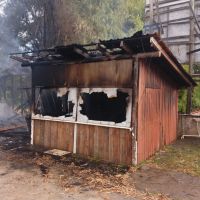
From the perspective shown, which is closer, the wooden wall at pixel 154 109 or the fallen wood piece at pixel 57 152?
the wooden wall at pixel 154 109

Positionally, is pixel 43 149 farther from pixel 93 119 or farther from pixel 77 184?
pixel 77 184

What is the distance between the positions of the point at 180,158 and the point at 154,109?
1742mm

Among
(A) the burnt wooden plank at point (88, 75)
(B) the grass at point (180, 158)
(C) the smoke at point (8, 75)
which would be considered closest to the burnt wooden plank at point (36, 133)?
(A) the burnt wooden plank at point (88, 75)

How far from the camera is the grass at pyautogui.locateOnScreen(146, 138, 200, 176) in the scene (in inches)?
276

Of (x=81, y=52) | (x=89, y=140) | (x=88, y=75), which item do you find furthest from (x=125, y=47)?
(x=89, y=140)

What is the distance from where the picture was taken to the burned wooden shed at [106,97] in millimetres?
7012

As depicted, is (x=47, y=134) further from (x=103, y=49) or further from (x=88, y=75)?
(x=103, y=49)

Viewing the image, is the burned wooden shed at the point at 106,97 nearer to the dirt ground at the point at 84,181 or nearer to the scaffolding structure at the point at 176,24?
the dirt ground at the point at 84,181

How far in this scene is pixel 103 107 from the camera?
316 inches

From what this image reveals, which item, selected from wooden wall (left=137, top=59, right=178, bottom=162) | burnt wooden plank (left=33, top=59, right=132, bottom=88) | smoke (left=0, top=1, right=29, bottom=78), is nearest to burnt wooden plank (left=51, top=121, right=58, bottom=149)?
burnt wooden plank (left=33, top=59, right=132, bottom=88)

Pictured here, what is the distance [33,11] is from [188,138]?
1047 centimetres

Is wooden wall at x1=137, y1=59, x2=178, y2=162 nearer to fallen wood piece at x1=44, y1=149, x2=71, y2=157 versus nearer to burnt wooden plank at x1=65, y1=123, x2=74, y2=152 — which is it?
burnt wooden plank at x1=65, y1=123, x2=74, y2=152

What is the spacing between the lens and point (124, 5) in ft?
56.5

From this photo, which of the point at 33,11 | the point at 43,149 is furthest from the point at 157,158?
the point at 33,11
